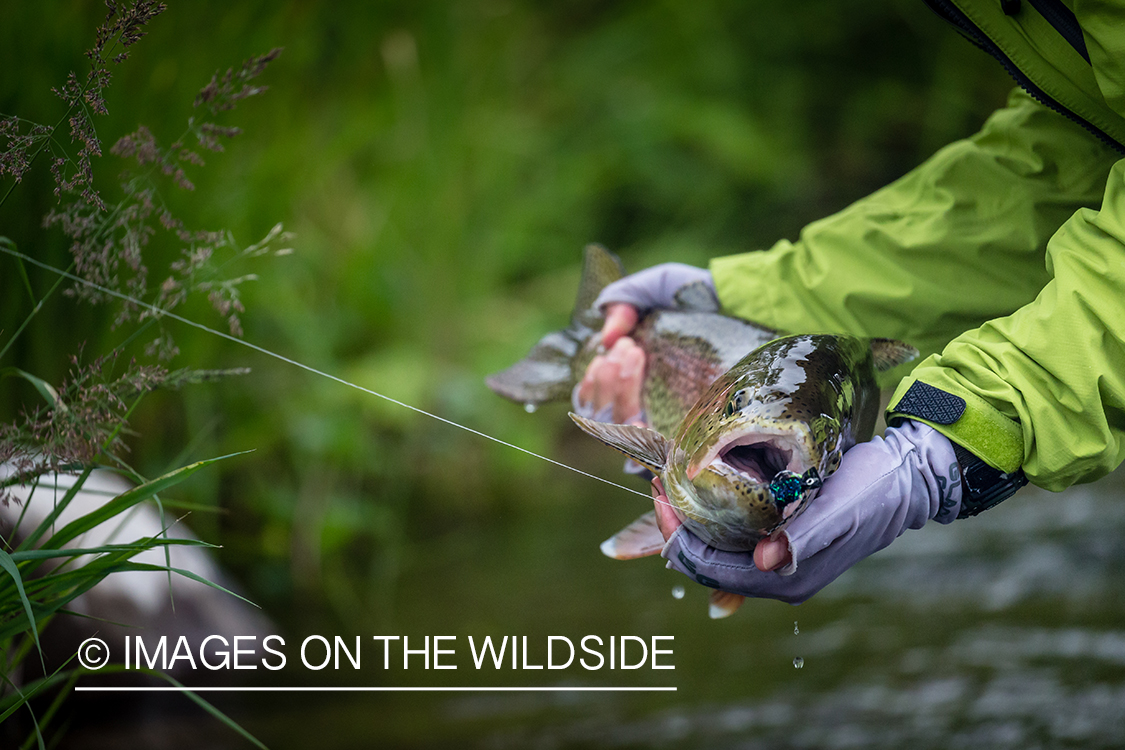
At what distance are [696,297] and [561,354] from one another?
0.90 ft

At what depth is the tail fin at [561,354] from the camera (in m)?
1.46

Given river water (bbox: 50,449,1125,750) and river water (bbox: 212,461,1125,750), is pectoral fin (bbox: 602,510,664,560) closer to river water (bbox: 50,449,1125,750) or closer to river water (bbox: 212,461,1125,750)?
river water (bbox: 50,449,1125,750)

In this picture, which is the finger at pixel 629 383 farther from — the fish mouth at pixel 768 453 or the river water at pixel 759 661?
the fish mouth at pixel 768 453

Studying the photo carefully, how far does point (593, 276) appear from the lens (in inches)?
59.1

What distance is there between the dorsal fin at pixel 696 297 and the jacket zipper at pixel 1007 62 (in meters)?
0.46

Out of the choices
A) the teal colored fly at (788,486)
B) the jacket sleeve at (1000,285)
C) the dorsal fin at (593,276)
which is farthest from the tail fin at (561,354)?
the teal colored fly at (788,486)

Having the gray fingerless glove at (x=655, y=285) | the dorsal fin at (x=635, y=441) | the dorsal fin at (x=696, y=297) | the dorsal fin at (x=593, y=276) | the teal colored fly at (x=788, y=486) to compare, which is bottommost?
the teal colored fly at (x=788, y=486)

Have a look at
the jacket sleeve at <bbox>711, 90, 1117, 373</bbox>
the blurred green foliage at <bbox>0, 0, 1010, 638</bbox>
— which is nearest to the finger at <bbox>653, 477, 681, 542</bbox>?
the jacket sleeve at <bbox>711, 90, 1117, 373</bbox>

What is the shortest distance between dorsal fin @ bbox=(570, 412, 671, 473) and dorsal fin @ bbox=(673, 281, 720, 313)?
512mm

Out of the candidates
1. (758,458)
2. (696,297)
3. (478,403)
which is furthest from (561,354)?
(478,403)

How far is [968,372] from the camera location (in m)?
0.81

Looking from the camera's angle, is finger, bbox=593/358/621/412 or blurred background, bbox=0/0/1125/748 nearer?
finger, bbox=593/358/621/412

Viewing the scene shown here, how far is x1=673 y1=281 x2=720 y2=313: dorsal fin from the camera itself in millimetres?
1299

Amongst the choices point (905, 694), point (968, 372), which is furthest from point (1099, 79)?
point (905, 694)
